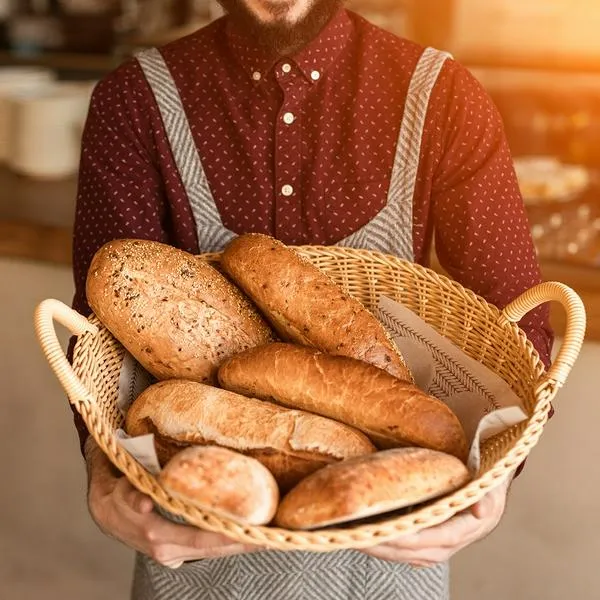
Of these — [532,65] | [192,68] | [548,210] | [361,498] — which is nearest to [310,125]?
[192,68]

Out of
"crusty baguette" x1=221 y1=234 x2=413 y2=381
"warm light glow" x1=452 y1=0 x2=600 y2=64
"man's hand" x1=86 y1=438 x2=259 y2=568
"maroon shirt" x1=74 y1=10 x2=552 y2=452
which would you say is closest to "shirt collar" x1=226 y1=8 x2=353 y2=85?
"maroon shirt" x1=74 y1=10 x2=552 y2=452

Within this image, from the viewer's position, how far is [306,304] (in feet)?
3.12

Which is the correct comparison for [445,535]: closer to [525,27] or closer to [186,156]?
[186,156]

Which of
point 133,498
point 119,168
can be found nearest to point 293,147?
point 119,168

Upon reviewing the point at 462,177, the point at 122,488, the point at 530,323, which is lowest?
the point at 122,488

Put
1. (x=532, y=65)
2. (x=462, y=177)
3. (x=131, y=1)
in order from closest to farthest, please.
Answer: (x=462, y=177)
(x=532, y=65)
(x=131, y=1)

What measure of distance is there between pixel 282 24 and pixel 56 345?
0.50 metres

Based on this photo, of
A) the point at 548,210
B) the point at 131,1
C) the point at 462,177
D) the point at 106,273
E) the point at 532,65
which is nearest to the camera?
the point at 106,273

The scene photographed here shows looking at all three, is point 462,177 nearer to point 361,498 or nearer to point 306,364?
point 306,364

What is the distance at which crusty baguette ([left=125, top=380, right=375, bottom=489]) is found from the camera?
0.80 meters

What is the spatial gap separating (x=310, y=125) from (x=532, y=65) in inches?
51.4

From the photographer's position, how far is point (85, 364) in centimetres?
89

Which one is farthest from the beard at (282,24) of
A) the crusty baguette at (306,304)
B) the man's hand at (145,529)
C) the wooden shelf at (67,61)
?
the wooden shelf at (67,61)

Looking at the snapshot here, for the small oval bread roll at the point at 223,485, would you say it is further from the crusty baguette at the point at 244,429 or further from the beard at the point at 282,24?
the beard at the point at 282,24
